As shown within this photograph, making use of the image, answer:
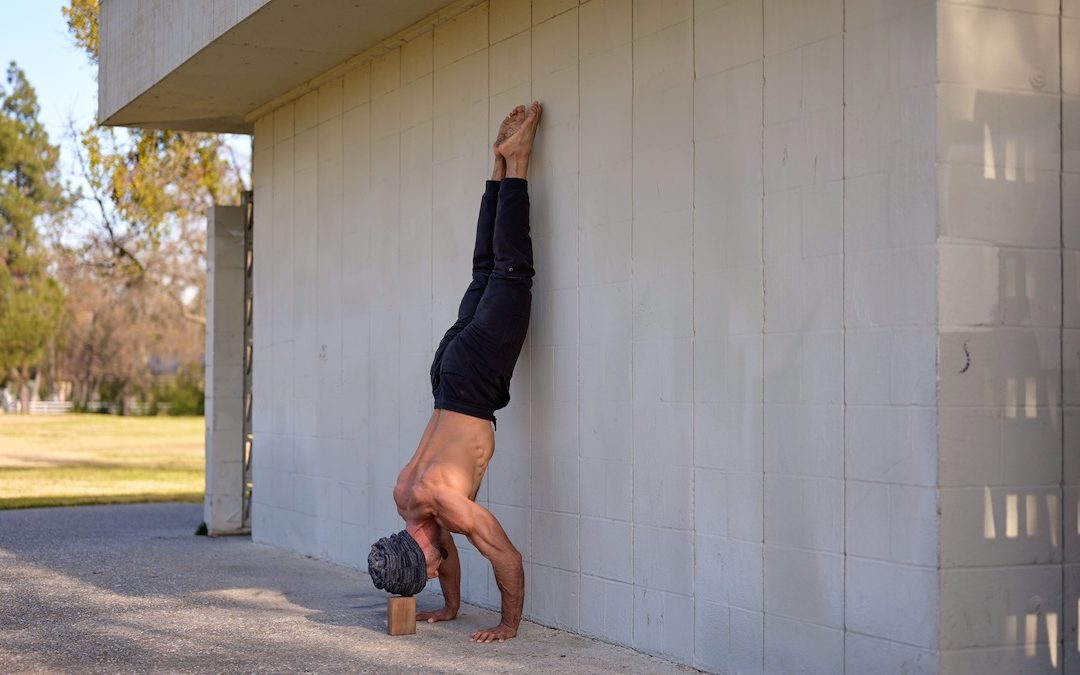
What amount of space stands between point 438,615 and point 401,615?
0.53 metres

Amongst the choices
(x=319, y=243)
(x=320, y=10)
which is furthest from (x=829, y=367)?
(x=319, y=243)

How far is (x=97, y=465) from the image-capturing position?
26.1 metres

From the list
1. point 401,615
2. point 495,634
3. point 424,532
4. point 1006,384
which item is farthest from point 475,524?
point 1006,384

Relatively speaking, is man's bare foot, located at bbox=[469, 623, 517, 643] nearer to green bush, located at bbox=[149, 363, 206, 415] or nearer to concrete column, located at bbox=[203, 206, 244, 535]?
concrete column, located at bbox=[203, 206, 244, 535]

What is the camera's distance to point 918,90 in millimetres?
5477

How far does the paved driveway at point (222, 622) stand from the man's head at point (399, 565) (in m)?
0.34

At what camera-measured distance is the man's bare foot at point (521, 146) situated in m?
8.11

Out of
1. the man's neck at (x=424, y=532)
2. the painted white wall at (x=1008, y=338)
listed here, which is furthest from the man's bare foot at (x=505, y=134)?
the painted white wall at (x=1008, y=338)

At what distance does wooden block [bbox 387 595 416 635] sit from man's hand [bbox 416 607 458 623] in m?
0.43

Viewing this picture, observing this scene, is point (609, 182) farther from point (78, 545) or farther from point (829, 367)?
point (78, 545)

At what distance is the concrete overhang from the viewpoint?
31.0ft

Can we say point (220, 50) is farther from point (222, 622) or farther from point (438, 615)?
point (438, 615)

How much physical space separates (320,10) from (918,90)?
5014 mm

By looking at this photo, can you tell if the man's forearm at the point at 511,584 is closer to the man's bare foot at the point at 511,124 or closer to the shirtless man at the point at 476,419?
the shirtless man at the point at 476,419
